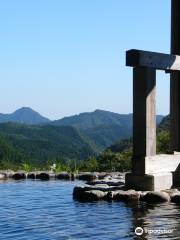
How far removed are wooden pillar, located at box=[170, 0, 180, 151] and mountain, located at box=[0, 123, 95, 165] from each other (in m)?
26.6

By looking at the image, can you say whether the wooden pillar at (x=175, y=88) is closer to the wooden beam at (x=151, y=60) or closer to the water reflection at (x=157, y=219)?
the wooden beam at (x=151, y=60)

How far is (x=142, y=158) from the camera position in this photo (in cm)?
1424

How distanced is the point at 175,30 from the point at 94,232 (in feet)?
27.3

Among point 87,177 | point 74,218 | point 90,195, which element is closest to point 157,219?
point 74,218

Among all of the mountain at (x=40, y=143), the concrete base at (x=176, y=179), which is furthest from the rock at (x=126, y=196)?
the mountain at (x=40, y=143)

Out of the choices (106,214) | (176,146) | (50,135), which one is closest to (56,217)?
(106,214)

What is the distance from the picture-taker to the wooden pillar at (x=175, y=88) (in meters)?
16.0

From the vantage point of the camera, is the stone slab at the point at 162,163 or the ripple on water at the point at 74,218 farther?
the stone slab at the point at 162,163

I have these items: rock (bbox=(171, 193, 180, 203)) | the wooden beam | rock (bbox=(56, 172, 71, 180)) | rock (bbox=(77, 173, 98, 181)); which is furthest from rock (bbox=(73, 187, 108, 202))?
rock (bbox=(56, 172, 71, 180))

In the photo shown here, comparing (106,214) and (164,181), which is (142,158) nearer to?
(164,181)

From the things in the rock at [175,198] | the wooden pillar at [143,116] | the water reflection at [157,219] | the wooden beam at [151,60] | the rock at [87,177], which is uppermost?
A: the wooden beam at [151,60]

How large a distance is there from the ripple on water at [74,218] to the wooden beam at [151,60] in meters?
3.53

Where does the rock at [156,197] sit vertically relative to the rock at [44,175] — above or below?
below

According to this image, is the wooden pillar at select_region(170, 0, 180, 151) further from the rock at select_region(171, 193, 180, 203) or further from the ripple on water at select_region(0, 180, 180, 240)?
the ripple on water at select_region(0, 180, 180, 240)
